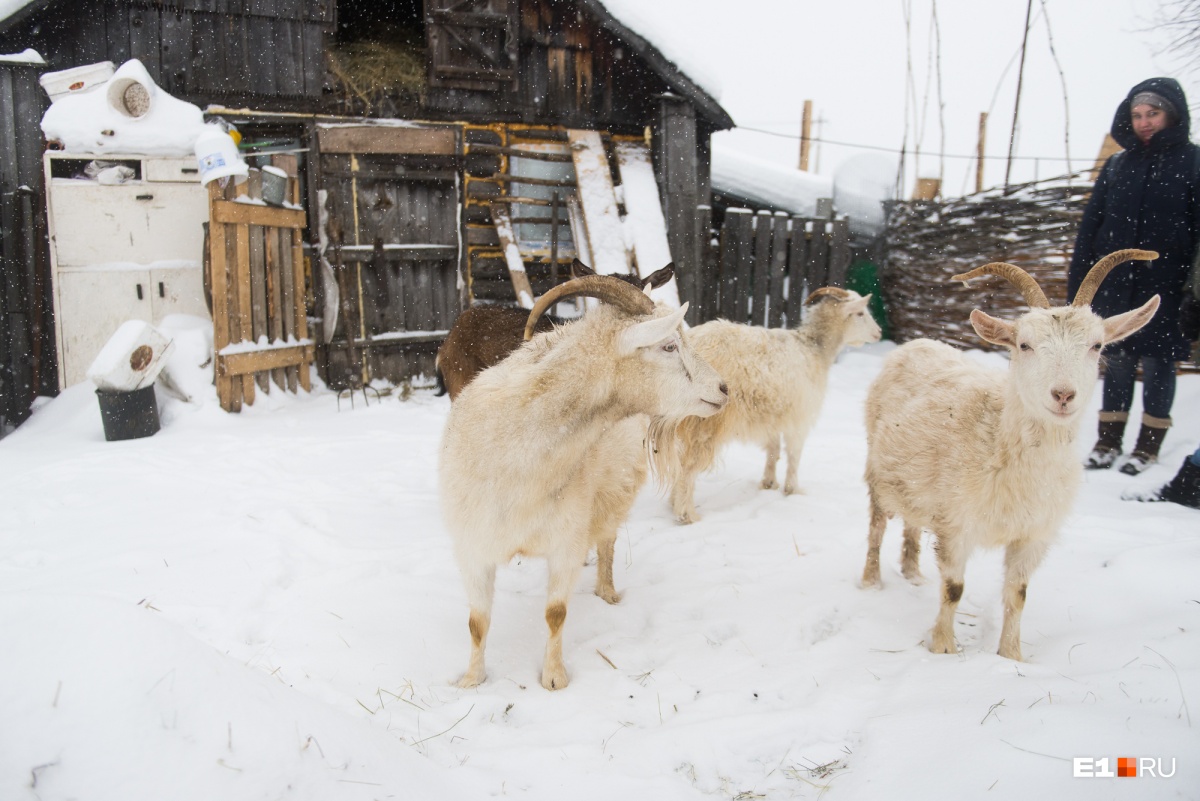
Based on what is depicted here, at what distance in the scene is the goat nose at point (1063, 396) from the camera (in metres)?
2.59

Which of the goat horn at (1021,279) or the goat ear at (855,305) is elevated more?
the goat horn at (1021,279)

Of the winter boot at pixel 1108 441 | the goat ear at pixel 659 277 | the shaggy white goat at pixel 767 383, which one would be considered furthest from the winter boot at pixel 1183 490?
Answer: the goat ear at pixel 659 277

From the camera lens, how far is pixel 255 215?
22.9ft

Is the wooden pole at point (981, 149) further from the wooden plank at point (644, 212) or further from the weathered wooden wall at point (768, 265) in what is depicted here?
the wooden plank at point (644, 212)

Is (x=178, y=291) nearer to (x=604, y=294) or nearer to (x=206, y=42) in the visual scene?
(x=206, y=42)

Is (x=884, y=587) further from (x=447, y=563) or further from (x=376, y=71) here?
(x=376, y=71)

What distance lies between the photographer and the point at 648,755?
7.75ft

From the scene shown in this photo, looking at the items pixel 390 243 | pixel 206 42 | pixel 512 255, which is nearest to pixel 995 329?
pixel 512 255

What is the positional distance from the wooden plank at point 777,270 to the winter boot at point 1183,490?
5513 millimetres

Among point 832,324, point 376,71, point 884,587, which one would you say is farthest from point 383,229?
point 884,587

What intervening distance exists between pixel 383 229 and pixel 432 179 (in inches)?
35.9

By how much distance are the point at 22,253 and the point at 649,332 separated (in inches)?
311

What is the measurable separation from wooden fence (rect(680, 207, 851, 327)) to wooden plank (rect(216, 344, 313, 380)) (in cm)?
494

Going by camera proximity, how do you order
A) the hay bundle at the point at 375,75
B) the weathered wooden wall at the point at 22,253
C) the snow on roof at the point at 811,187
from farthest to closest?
the snow on roof at the point at 811,187 < the hay bundle at the point at 375,75 < the weathered wooden wall at the point at 22,253
